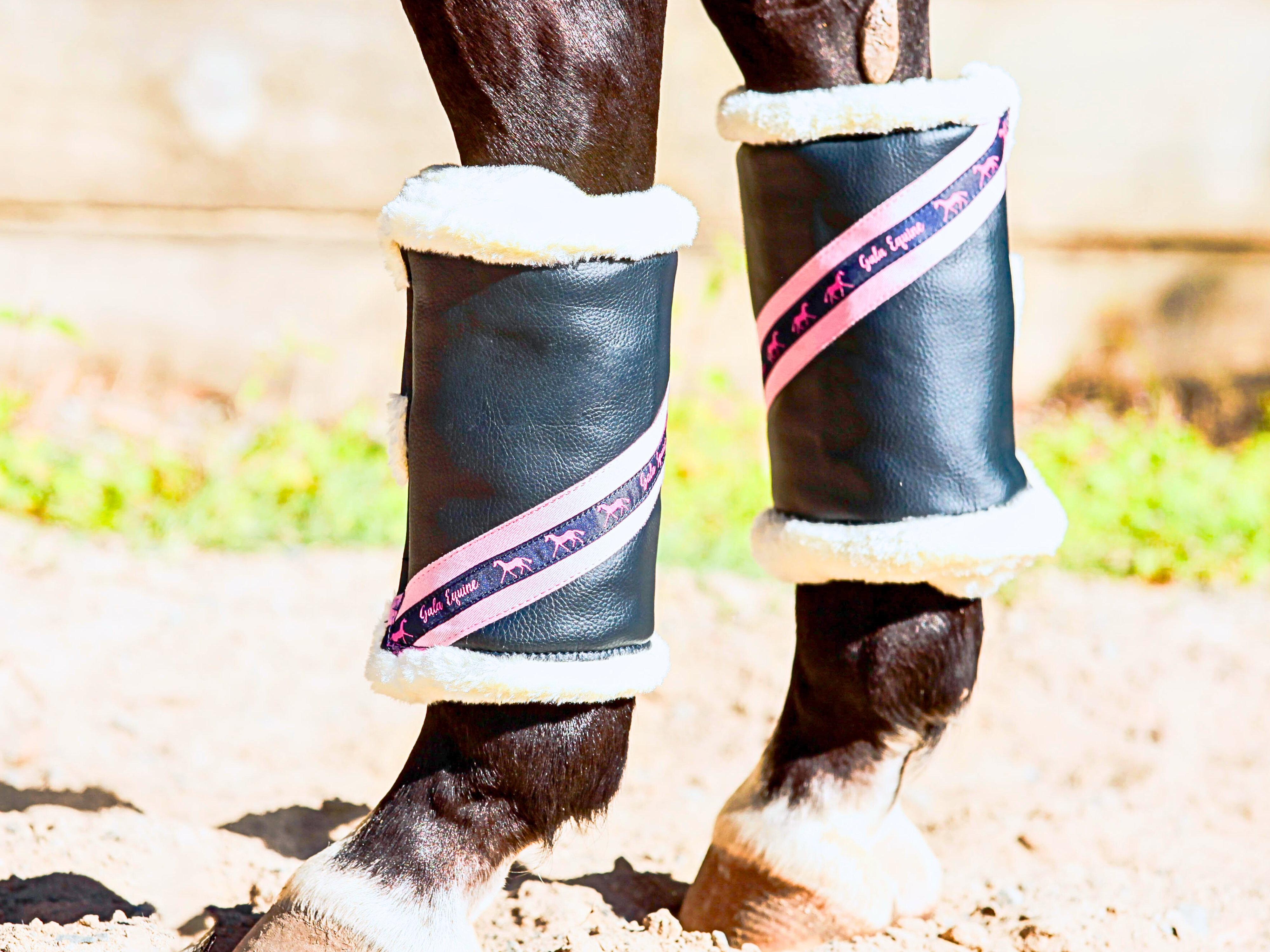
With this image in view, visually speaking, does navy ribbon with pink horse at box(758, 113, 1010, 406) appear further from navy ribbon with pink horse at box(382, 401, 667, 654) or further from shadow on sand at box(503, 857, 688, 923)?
shadow on sand at box(503, 857, 688, 923)

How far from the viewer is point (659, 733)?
2094mm

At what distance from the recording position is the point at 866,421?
1.15 meters

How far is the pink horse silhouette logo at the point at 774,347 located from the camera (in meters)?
1.20

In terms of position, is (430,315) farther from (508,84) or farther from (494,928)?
(494,928)

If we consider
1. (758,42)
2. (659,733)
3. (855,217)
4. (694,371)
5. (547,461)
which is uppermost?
(758,42)

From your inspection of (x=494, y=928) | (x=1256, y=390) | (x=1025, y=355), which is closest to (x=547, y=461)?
(x=494, y=928)

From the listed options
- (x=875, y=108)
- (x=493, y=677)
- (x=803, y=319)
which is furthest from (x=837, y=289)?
(x=493, y=677)

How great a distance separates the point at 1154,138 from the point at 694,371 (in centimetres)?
158

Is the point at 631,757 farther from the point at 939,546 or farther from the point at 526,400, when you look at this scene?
the point at 526,400

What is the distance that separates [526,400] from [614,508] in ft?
0.34

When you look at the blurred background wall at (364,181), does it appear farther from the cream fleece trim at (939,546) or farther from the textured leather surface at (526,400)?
the textured leather surface at (526,400)

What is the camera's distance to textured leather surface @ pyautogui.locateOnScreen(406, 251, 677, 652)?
2.92 feet

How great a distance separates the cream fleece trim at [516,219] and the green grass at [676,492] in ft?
5.13

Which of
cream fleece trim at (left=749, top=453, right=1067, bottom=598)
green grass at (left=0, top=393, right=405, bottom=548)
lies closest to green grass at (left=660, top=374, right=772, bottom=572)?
green grass at (left=0, top=393, right=405, bottom=548)
